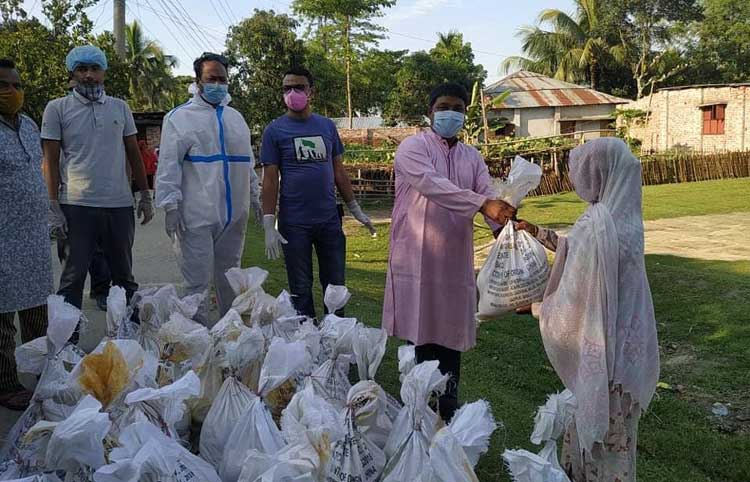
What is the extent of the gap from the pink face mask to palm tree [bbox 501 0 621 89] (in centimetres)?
3535

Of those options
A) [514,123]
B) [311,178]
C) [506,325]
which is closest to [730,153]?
[514,123]

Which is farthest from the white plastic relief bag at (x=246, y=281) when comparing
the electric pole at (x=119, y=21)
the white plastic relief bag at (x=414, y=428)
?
the electric pole at (x=119, y=21)

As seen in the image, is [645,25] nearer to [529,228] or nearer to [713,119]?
[713,119]

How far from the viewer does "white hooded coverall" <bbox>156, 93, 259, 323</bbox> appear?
12.1 ft

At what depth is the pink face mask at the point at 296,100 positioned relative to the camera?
4004mm

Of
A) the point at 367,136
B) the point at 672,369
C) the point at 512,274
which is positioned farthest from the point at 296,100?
the point at 367,136

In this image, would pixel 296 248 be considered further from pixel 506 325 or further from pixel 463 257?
pixel 506 325

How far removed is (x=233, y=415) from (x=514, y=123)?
2958 cm

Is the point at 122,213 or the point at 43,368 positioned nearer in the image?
the point at 43,368

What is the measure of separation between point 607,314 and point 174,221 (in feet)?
8.13

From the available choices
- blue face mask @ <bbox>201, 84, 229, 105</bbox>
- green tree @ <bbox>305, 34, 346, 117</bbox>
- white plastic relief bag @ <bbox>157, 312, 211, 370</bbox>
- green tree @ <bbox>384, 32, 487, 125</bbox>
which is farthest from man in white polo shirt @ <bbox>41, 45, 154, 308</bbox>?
green tree @ <bbox>384, 32, 487, 125</bbox>

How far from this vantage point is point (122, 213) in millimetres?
3980

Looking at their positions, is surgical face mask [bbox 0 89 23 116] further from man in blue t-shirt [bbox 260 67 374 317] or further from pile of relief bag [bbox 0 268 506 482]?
man in blue t-shirt [bbox 260 67 374 317]

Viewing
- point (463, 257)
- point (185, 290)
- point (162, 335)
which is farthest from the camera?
point (185, 290)
